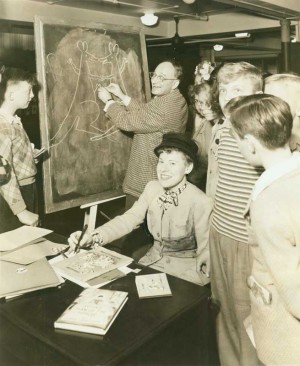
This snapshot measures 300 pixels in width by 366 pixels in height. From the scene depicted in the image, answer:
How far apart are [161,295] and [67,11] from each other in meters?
2.94

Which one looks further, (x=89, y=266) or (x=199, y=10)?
(x=199, y=10)

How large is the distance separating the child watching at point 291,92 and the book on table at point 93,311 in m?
1.06

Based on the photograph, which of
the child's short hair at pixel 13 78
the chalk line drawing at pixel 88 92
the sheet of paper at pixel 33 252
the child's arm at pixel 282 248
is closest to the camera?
the child's arm at pixel 282 248

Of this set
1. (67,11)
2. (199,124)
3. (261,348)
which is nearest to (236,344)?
(261,348)

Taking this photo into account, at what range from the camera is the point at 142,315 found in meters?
1.35

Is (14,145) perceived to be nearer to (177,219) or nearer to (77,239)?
(77,239)

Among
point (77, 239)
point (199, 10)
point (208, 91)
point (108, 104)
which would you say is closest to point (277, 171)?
point (77, 239)

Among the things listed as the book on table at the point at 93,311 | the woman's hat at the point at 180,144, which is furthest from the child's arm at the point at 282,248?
the woman's hat at the point at 180,144

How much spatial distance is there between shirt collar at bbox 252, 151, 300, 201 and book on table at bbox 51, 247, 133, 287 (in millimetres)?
713

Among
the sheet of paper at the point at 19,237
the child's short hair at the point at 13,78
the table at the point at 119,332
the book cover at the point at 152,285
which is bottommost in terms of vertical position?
the table at the point at 119,332

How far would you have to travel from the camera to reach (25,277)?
154cm

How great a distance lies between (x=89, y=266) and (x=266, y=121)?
92 cm

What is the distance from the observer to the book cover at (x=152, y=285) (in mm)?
1473

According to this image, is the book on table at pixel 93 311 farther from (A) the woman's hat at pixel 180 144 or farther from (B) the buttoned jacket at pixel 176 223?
(A) the woman's hat at pixel 180 144
